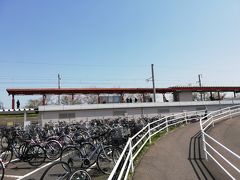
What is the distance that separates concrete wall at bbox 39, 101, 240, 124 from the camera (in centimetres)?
2370

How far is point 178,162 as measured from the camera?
8.34 m

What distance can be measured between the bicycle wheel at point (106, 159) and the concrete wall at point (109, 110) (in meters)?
17.2

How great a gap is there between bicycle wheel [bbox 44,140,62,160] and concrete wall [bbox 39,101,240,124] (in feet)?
47.2

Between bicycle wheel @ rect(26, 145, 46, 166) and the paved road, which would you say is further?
bicycle wheel @ rect(26, 145, 46, 166)

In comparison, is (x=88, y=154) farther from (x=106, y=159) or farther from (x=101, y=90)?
(x=101, y=90)

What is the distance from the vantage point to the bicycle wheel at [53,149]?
9281mm

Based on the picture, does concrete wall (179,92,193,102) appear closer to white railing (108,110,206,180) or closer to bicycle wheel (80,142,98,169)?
white railing (108,110,206,180)

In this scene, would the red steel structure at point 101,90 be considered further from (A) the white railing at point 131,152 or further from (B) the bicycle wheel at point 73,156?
(B) the bicycle wheel at point 73,156

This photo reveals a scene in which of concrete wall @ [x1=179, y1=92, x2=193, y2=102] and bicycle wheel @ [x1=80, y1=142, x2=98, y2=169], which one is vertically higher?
concrete wall @ [x1=179, y1=92, x2=193, y2=102]

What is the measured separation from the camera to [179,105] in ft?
93.2

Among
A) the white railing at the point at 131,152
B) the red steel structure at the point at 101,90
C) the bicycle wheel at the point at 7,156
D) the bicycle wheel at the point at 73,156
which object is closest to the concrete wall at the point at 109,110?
the red steel structure at the point at 101,90

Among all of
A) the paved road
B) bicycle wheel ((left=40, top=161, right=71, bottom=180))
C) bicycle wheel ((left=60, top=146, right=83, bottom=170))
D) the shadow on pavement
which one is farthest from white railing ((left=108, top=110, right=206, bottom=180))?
the shadow on pavement

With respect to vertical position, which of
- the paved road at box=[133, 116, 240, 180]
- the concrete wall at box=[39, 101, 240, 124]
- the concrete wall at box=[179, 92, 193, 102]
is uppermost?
the concrete wall at box=[179, 92, 193, 102]

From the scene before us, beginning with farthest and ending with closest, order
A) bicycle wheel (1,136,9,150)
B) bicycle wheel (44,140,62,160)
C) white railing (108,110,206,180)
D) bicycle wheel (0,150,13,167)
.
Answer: bicycle wheel (1,136,9,150) < bicycle wheel (44,140,62,160) < bicycle wheel (0,150,13,167) < white railing (108,110,206,180)
